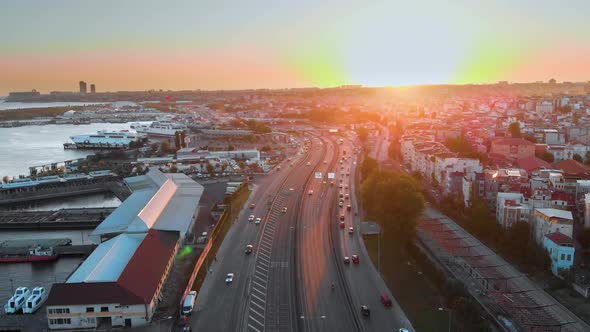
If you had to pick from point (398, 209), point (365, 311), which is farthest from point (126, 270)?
point (398, 209)

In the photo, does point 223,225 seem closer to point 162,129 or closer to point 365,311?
point 365,311

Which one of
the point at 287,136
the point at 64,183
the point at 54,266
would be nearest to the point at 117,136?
the point at 287,136

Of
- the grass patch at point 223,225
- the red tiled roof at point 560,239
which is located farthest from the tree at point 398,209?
the grass patch at point 223,225

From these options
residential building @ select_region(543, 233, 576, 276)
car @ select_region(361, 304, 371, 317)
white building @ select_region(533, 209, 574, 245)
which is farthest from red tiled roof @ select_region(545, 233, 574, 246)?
car @ select_region(361, 304, 371, 317)

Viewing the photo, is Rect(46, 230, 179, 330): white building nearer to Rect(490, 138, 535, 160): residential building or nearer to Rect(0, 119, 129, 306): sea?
Rect(0, 119, 129, 306): sea

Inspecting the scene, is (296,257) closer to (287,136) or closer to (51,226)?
(51,226)

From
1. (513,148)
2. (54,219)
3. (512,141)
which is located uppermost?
(512,141)

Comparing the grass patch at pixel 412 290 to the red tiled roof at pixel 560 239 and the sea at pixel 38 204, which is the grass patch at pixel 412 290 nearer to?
the red tiled roof at pixel 560 239
